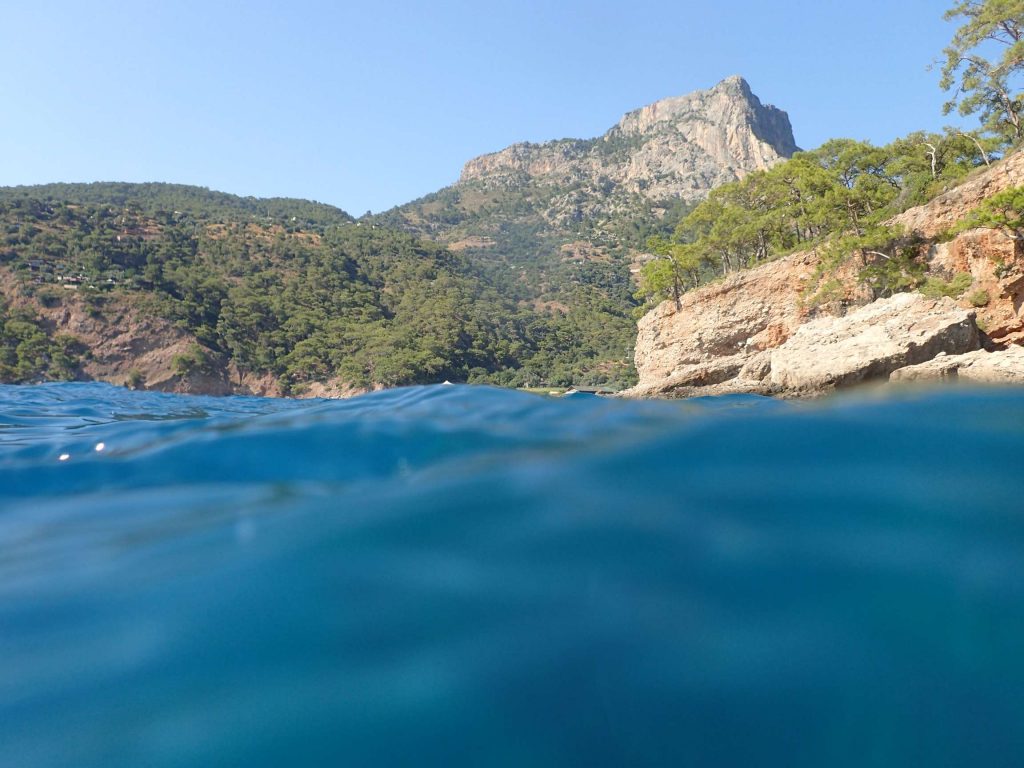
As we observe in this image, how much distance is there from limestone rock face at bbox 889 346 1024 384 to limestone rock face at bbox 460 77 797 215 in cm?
12665

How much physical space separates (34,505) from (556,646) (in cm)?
380

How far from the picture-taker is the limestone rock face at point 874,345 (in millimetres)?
9945

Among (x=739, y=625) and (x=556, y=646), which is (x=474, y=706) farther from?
(x=739, y=625)

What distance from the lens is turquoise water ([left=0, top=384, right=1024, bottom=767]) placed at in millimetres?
1550

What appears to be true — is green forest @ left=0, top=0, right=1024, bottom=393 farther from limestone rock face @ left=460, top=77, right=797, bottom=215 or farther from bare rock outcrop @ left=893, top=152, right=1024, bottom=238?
limestone rock face @ left=460, top=77, right=797, bottom=215

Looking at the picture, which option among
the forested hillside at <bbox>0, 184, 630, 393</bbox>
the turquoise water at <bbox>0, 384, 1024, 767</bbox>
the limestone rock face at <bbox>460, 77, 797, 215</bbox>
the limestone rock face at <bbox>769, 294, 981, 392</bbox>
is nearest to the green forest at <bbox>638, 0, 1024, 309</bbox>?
the limestone rock face at <bbox>769, 294, 981, 392</bbox>

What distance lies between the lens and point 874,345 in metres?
10.2

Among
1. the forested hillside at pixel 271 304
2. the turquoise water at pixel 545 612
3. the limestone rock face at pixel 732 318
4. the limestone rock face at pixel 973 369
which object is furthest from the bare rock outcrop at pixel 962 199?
the forested hillside at pixel 271 304

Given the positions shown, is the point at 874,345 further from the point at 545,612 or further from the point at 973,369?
the point at 545,612

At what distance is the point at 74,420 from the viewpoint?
7488 mm

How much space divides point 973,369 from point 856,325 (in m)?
3.30

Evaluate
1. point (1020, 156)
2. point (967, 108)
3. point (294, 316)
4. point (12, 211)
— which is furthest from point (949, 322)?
point (12, 211)

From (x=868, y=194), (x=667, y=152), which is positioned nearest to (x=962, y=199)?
(x=868, y=194)

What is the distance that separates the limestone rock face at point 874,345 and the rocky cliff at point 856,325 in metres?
0.02
